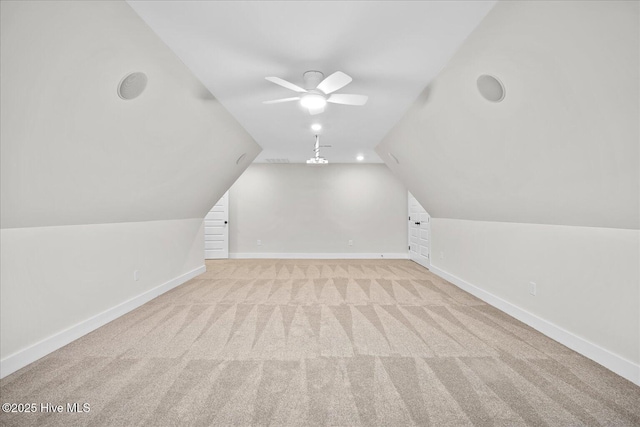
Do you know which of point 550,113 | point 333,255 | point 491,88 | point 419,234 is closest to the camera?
point 550,113

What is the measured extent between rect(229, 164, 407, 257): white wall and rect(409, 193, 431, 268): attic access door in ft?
0.92

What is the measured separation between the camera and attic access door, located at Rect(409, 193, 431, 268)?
22.2 feet


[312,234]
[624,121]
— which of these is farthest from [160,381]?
[312,234]

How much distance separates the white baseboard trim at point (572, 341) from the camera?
2.19 metres

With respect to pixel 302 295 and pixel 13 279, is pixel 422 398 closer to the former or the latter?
pixel 302 295

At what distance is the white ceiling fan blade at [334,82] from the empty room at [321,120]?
0.08 ft

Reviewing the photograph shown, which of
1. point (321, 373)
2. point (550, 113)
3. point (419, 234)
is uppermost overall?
point (550, 113)

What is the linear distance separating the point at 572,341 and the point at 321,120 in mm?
3761

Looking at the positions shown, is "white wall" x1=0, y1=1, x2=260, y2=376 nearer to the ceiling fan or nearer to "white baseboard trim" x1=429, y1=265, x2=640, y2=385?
the ceiling fan

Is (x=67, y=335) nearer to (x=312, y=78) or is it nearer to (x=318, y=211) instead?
(x=312, y=78)

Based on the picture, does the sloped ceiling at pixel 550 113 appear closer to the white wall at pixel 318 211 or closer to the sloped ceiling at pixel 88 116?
the sloped ceiling at pixel 88 116

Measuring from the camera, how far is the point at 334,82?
104 inches

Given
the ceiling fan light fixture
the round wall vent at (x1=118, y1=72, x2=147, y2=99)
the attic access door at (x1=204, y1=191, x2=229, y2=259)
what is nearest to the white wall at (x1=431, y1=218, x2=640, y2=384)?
the ceiling fan light fixture

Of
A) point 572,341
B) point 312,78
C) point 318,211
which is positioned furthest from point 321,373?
point 318,211
